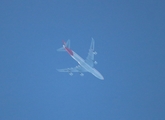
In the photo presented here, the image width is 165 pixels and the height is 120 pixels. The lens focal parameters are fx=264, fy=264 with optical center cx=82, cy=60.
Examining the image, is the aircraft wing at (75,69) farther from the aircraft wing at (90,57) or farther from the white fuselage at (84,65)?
the aircraft wing at (90,57)

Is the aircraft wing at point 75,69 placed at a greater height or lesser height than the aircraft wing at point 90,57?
lesser

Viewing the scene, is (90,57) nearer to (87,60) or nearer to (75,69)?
(87,60)

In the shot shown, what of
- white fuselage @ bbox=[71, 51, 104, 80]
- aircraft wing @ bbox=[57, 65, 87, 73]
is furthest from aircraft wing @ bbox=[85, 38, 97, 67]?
aircraft wing @ bbox=[57, 65, 87, 73]

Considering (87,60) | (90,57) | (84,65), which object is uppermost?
(90,57)

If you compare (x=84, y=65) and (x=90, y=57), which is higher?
(x=90, y=57)

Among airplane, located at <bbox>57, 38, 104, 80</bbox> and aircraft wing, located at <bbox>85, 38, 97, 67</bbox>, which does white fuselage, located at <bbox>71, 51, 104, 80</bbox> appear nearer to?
airplane, located at <bbox>57, 38, 104, 80</bbox>

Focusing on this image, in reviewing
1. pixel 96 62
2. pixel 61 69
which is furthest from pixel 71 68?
pixel 96 62

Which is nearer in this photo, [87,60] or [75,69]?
[87,60]

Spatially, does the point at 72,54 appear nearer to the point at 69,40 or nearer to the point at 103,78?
the point at 69,40

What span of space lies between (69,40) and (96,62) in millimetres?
1628

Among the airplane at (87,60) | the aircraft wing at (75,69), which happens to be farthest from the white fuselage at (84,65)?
the aircraft wing at (75,69)

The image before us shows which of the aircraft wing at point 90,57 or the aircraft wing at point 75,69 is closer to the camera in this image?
the aircraft wing at point 90,57

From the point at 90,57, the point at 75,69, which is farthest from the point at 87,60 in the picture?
the point at 75,69

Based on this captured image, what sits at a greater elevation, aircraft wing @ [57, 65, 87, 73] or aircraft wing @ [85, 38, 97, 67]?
aircraft wing @ [85, 38, 97, 67]
